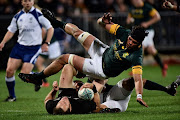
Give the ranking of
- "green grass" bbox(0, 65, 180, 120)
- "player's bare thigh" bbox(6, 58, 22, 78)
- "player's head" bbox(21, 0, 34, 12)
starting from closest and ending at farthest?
"green grass" bbox(0, 65, 180, 120) → "player's bare thigh" bbox(6, 58, 22, 78) → "player's head" bbox(21, 0, 34, 12)

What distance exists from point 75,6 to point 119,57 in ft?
36.6

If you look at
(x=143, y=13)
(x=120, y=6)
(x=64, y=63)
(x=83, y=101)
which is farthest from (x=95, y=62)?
(x=120, y=6)

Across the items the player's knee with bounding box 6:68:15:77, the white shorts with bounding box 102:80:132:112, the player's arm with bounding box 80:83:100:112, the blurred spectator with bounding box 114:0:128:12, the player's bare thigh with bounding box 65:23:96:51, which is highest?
the player's bare thigh with bounding box 65:23:96:51

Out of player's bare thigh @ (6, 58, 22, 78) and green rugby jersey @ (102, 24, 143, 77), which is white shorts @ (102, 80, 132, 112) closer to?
green rugby jersey @ (102, 24, 143, 77)

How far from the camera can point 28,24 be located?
1005 cm

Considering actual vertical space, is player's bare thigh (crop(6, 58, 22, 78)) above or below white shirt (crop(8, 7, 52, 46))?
below

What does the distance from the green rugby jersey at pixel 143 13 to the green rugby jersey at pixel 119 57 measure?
5936 mm

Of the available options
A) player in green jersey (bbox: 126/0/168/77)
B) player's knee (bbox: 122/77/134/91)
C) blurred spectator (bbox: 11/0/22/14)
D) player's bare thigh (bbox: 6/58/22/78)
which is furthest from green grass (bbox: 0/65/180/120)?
blurred spectator (bbox: 11/0/22/14)

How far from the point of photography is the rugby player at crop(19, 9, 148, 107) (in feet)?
24.6

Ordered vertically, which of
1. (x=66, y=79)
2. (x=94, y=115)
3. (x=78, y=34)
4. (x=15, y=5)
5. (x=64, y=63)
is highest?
(x=78, y=34)

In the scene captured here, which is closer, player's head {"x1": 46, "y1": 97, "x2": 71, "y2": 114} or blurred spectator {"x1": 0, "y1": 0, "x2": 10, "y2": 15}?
player's head {"x1": 46, "y1": 97, "x2": 71, "y2": 114}

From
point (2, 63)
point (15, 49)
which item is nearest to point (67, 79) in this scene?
point (15, 49)

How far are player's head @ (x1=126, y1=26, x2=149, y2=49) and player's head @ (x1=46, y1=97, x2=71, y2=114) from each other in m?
1.51

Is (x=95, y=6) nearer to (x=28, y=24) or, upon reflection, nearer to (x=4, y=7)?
(x=4, y=7)
